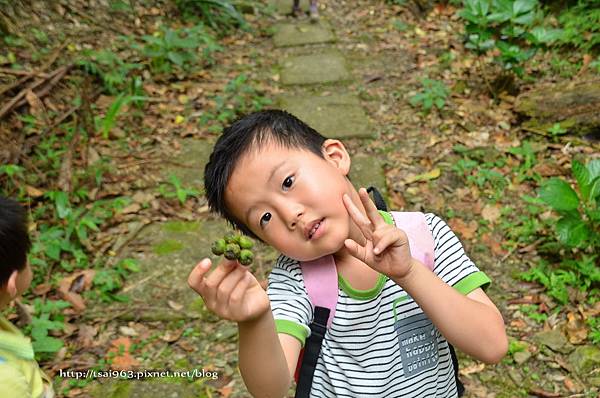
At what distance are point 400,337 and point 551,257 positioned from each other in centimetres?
231

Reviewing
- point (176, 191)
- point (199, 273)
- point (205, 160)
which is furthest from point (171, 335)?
point (199, 273)

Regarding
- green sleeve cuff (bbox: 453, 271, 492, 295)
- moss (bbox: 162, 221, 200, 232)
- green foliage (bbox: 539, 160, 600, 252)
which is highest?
green sleeve cuff (bbox: 453, 271, 492, 295)

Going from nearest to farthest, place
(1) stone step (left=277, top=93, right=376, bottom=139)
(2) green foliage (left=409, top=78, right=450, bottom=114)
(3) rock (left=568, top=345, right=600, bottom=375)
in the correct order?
(3) rock (left=568, top=345, right=600, bottom=375) → (1) stone step (left=277, top=93, right=376, bottom=139) → (2) green foliage (left=409, top=78, right=450, bottom=114)

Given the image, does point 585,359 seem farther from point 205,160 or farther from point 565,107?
point 205,160

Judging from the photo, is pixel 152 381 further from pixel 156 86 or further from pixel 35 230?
pixel 156 86

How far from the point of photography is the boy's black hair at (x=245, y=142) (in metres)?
1.70

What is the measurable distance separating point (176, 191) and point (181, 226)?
40 cm

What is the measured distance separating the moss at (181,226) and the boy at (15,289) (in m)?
2.02

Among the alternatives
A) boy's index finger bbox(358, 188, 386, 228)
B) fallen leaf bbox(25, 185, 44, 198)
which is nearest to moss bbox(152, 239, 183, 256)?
fallen leaf bbox(25, 185, 44, 198)

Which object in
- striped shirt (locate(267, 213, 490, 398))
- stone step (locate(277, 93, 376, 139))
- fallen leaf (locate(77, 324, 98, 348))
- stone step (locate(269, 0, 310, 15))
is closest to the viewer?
striped shirt (locate(267, 213, 490, 398))

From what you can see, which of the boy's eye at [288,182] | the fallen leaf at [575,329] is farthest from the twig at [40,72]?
the fallen leaf at [575,329]

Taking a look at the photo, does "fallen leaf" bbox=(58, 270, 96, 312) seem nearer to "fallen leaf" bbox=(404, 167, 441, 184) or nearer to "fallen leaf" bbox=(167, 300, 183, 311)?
"fallen leaf" bbox=(167, 300, 183, 311)

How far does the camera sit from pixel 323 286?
1691 mm

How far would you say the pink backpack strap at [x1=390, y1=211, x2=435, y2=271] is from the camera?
5.71 ft
